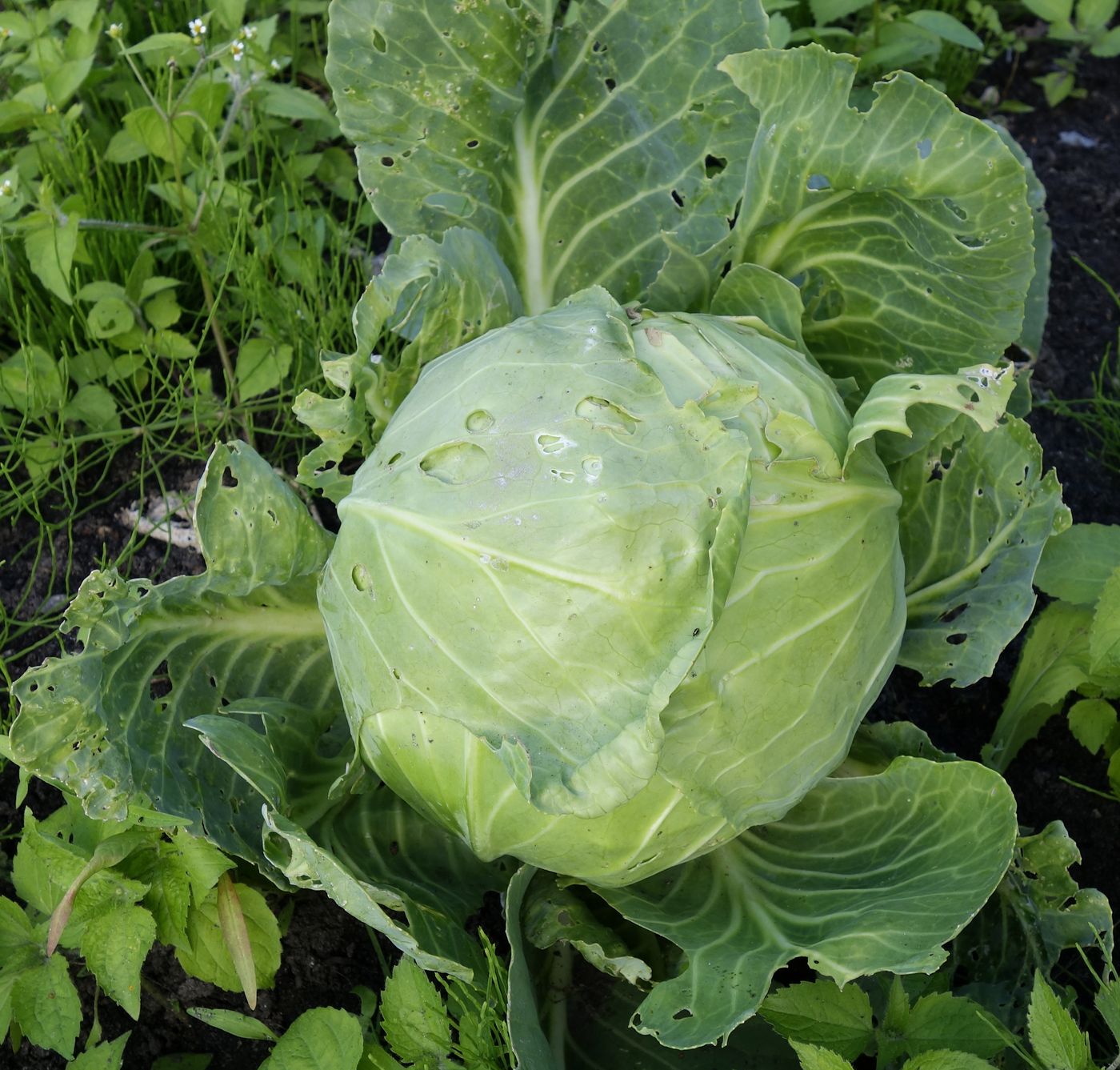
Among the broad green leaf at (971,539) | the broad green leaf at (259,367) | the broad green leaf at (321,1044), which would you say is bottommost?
the broad green leaf at (321,1044)

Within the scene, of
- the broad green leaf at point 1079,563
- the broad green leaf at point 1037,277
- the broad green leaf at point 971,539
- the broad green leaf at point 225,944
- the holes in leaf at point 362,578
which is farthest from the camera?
the broad green leaf at point 1037,277

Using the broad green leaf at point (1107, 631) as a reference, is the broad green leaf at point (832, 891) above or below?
below

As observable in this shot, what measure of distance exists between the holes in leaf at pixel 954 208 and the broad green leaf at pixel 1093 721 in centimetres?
126

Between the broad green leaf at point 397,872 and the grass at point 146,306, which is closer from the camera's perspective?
the broad green leaf at point 397,872

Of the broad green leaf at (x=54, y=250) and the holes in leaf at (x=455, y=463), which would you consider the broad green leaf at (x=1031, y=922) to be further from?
the broad green leaf at (x=54, y=250)

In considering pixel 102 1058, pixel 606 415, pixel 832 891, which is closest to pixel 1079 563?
pixel 832 891

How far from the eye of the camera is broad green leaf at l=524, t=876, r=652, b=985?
2.24 meters

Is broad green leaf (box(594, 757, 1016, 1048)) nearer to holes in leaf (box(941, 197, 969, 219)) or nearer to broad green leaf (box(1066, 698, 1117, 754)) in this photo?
broad green leaf (box(1066, 698, 1117, 754))

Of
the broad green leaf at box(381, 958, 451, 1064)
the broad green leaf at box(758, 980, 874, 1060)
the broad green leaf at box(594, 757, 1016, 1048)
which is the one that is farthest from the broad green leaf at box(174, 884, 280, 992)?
the broad green leaf at box(758, 980, 874, 1060)

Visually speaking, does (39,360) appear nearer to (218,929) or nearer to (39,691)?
(39,691)

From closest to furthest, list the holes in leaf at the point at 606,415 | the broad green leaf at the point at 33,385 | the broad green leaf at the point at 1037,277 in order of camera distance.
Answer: the holes in leaf at the point at 606,415, the broad green leaf at the point at 1037,277, the broad green leaf at the point at 33,385

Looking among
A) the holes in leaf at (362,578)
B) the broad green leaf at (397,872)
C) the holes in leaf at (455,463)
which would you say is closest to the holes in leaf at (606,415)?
the holes in leaf at (455,463)

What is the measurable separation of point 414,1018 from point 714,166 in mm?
2169

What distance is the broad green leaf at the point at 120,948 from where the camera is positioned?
2244mm
